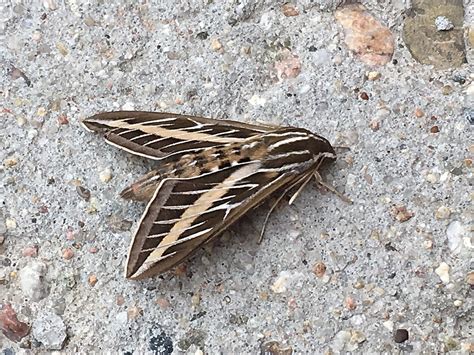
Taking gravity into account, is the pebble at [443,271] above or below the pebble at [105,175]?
below

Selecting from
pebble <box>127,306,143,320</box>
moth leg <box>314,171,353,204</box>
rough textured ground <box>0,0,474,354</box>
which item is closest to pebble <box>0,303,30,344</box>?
rough textured ground <box>0,0,474,354</box>

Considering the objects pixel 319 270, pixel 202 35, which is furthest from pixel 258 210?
pixel 202 35

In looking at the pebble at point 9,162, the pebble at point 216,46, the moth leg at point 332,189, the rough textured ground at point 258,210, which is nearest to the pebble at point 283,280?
the rough textured ground at point 258,210

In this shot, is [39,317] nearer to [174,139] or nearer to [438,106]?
[174,139]

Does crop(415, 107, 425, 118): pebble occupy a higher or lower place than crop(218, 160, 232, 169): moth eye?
lower

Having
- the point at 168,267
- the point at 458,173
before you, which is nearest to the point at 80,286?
the point at 168,267

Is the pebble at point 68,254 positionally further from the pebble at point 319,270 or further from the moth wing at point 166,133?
the pebble at point 319,270

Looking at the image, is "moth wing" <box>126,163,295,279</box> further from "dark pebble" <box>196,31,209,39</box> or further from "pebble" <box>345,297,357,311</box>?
"dark pebble" <box>196,31,209,39</box>
